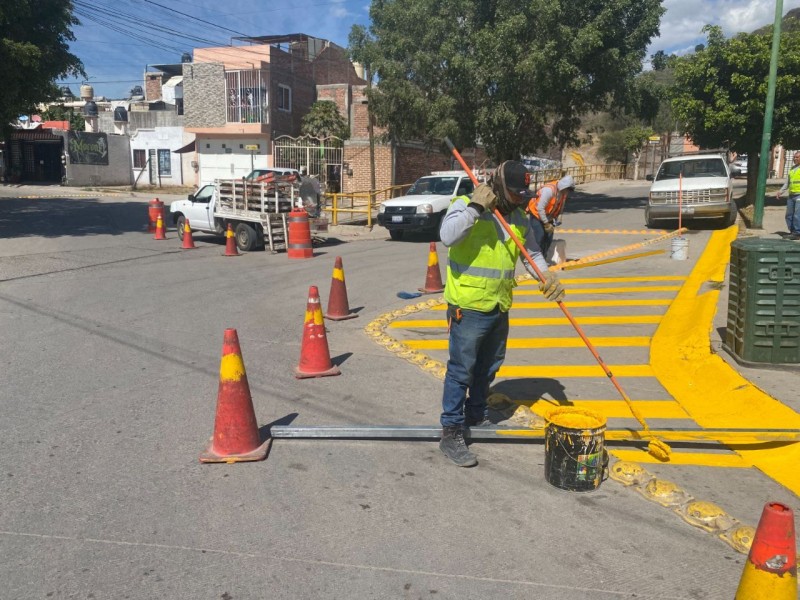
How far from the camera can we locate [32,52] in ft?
54.9

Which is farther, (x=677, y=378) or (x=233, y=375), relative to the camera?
(x=677, y=378)

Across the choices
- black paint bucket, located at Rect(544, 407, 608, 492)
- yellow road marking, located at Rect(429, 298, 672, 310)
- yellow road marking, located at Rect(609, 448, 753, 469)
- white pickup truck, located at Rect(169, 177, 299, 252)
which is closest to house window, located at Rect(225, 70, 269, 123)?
white pickup truck, located at Rect(169, 177, 299, 252)

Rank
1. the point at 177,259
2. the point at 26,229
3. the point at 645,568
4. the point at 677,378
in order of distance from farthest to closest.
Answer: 1. the point at 26,229
2. the point at 177,259
3. the point at 677,378
4. the point at 645,568

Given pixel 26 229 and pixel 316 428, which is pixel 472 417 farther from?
pixel 26 229

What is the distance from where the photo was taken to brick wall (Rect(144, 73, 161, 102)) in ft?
188

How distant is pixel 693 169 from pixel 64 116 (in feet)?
163

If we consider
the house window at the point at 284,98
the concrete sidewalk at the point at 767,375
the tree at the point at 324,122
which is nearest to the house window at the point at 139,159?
the house window at the point at 284,98

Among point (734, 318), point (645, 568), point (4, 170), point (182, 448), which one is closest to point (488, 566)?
point (645, 568)

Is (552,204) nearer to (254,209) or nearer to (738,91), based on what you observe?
(254,209)

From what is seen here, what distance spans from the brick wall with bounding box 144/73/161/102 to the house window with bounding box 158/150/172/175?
47.7 ft

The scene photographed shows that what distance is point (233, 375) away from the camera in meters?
4.71

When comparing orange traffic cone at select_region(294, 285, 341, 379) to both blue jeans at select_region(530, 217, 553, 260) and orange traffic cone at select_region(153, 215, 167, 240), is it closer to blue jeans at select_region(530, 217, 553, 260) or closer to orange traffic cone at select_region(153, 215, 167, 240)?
blue jeans at select_region(530, 217, 553, 260)

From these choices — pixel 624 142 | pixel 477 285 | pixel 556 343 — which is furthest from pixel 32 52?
pixel 624 142

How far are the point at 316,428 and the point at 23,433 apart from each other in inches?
85.4
